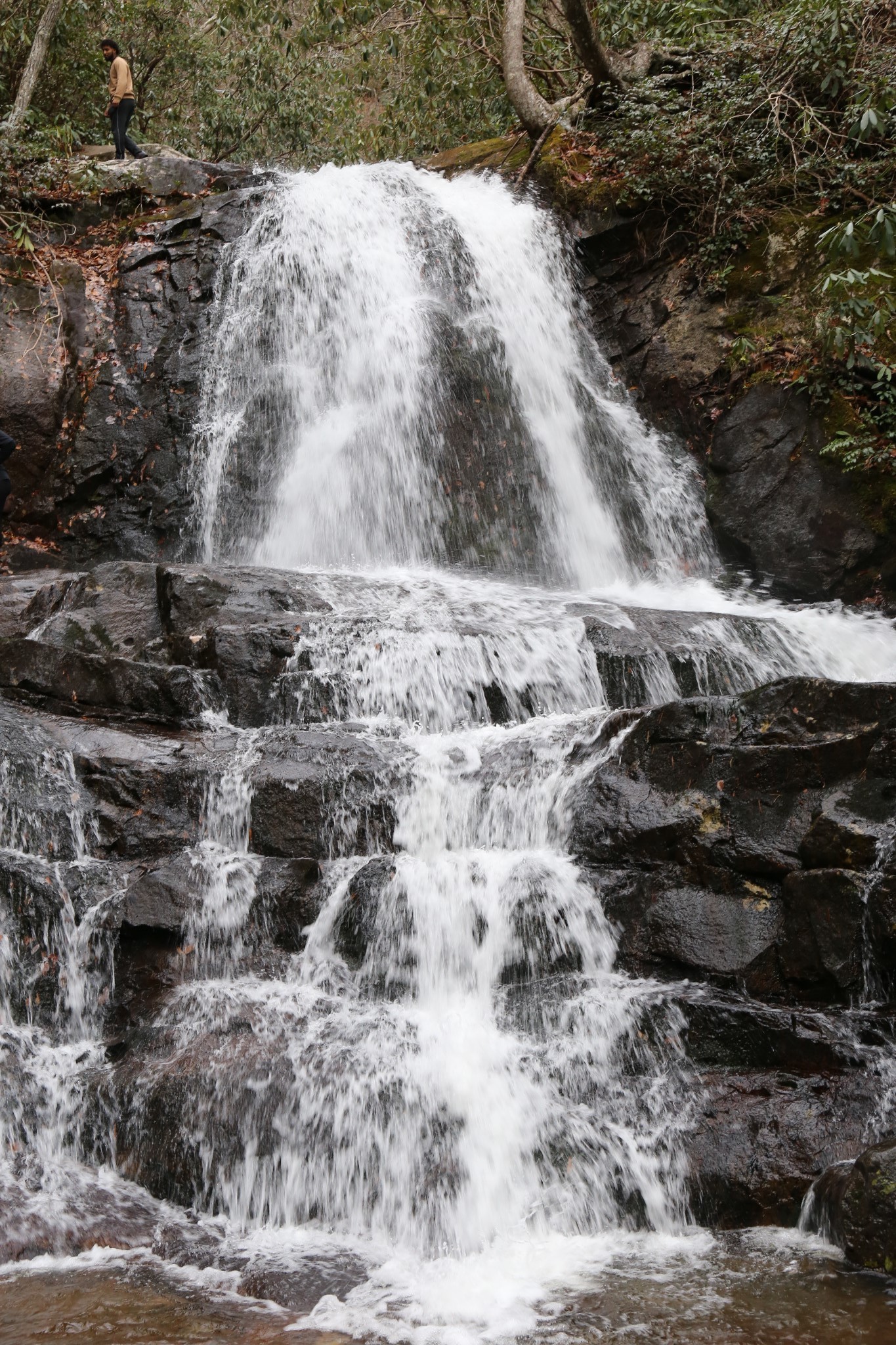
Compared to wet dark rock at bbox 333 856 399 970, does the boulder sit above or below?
below

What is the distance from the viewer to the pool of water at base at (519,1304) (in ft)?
10.3

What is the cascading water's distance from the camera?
13.5 feet

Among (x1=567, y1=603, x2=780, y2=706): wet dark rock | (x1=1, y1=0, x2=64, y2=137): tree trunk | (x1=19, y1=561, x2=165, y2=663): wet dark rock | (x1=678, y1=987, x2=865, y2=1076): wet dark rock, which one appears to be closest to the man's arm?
(x1=1, y1=0, x2=64, y2=137): tree trunk

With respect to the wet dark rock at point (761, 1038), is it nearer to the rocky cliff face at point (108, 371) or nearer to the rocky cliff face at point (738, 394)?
the rocky cliff face at point (738, 394)

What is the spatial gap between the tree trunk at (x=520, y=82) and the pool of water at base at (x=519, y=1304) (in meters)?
12.6

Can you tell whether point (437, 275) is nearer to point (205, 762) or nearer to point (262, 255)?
point (262, 255)

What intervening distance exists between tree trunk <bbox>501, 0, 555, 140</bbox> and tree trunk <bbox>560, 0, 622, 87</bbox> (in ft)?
2.27

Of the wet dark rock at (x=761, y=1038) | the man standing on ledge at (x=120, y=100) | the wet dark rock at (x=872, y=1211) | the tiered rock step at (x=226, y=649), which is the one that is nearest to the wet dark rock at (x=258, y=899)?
the tiered rock step at (x=226, y=649)

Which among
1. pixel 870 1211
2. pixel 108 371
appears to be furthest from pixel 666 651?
pixel 108 371

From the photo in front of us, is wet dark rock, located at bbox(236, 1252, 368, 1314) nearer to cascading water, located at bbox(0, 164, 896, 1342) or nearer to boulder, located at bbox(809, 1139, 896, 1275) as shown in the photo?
cascading water, located at bbox(0, 164, 896, 1342)

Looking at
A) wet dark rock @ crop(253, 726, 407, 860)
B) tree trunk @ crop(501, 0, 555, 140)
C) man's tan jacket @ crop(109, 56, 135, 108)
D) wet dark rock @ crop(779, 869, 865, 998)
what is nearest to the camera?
wet dark rock @ crop(779, 869, 865, 998)

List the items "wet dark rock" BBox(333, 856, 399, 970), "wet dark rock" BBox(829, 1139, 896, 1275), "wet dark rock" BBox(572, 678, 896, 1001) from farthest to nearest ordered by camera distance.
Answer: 1. "wet dark rock" BBox(333, 856, 399, 970)
2. "wet dark rock" BBox(572, 678, 896, 1001)
3. "wet dark rock" BBox(829, 1139, 896, 1275)

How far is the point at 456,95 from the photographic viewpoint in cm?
1816

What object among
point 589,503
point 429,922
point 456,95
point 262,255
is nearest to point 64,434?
point 262,255
